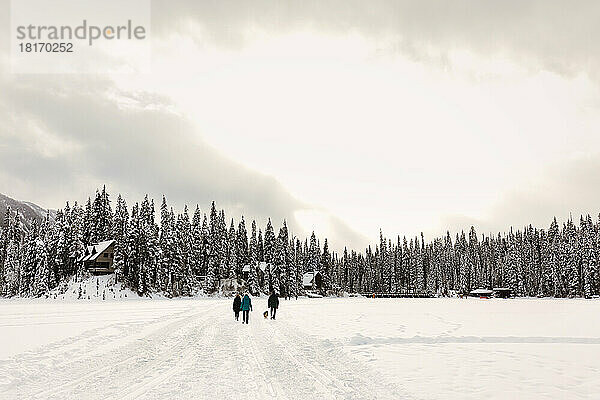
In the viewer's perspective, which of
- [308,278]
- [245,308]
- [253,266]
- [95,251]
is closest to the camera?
[245,308]

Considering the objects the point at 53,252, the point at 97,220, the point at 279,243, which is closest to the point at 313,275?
the point at 279,243

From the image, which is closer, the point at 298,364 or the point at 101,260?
the point at 298,364

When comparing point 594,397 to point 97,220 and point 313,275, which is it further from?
point 313,275

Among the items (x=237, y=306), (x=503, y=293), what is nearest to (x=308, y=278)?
(x=503, y=293)

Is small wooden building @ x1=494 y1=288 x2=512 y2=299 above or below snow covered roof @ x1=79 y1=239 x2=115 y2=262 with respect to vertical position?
below

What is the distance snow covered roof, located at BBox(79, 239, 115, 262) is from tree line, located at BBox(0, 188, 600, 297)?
184 centimetres

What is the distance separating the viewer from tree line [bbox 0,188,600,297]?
101625mm

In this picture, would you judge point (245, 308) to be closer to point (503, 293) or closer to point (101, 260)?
point (101, 260)

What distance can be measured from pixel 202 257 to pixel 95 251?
28.2 m

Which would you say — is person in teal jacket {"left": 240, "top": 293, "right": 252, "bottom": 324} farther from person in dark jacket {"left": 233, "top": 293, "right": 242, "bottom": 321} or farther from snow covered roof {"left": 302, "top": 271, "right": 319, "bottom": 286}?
snow covered roof {"left": 302, "top": 271, "right": 319, "bottom": 286}

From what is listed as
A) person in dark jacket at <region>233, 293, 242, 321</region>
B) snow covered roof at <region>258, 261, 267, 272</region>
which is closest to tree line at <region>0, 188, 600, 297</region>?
snow covered roof at <region>258, 261, 267, 272</region>

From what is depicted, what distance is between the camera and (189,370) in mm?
13180

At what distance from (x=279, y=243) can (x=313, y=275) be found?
32945 millimetres

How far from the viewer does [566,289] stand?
132 meters
